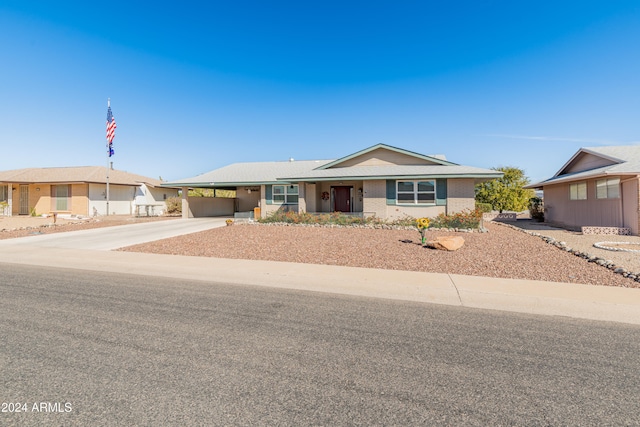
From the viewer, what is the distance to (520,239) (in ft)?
43.0

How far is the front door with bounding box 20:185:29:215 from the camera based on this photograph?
95.6ft

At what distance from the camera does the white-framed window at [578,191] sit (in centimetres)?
1827

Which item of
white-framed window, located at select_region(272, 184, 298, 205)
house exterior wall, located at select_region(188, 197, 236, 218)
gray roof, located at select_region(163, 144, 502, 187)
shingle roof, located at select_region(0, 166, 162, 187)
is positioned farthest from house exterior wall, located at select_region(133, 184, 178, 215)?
white-framed window, located at select_region(272, 184, 298, 205)

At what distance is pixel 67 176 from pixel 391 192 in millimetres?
28195

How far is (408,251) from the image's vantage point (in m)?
10.6

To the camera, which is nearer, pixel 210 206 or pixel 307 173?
pixel 307 173

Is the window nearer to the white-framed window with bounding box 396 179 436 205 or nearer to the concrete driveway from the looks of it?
the concrete driveway

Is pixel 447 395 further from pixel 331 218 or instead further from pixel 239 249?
pixel 331 218

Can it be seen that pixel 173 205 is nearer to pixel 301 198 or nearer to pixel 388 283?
pixel 301 198

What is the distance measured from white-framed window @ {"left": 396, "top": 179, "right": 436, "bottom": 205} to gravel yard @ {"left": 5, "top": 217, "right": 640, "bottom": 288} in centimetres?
388

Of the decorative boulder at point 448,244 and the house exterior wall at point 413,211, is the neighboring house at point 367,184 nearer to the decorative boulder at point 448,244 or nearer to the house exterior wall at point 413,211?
the house exterior wall at point 413,211

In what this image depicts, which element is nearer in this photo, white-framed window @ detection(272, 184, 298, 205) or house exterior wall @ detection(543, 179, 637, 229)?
house exterior wall @ detection(543, 179, 637, 229)

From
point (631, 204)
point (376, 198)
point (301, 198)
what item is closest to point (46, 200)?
point (301, 198)

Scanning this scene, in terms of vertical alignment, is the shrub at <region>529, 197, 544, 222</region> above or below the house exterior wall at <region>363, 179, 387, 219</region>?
below
